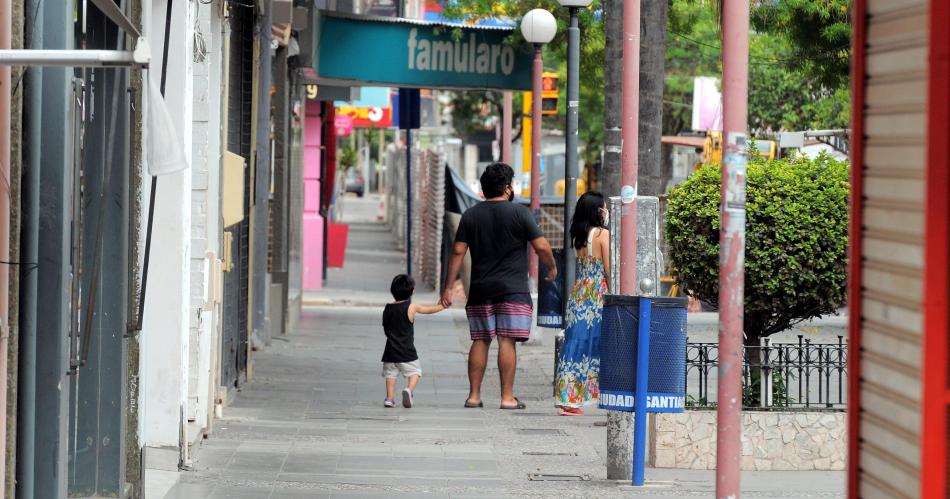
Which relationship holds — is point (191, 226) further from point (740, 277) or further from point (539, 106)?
point (539, 106)

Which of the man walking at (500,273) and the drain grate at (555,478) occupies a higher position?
the man walking at (500,273)

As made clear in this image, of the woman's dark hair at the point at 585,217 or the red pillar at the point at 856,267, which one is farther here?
the woman's dark hair at the point at 585,217

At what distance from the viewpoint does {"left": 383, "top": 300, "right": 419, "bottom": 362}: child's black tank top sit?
11938 millimetres

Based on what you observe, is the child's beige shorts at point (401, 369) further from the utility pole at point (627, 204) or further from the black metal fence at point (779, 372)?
the utility pole at point (627, 204)

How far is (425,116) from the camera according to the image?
44281 millimetres

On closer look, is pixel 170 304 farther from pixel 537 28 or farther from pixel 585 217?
pixel 537 28

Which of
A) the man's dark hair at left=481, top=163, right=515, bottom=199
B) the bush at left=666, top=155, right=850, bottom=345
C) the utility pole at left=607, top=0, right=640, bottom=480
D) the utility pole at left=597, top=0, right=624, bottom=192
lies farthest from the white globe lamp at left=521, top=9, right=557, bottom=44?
the utility pole at left=607, top=0, right=640, bottom=480

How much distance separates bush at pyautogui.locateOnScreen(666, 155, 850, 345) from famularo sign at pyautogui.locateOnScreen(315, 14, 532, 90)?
7.06m

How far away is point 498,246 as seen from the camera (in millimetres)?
11820

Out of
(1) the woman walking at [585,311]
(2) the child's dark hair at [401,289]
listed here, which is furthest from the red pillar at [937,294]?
(2) the child's dark hair at [401,289]

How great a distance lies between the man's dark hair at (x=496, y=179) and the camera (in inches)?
472

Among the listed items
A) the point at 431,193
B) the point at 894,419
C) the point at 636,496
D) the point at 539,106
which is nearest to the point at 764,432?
the point at 636,496

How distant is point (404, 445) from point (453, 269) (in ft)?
6.91

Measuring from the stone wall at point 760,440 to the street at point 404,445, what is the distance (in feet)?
0.33
